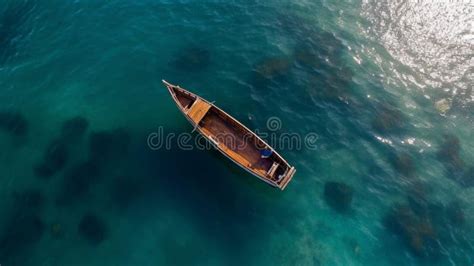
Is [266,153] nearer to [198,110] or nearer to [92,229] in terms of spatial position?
[198,110]

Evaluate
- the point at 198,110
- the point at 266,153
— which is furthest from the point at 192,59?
the point at 266,153

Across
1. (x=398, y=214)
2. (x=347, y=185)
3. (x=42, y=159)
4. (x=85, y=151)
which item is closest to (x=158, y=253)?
(x=85, y=151)

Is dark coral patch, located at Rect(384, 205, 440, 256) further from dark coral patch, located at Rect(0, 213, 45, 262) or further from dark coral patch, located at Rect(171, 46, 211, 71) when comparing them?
dark coral patch, located at Rect(0, 213, 45, 262)

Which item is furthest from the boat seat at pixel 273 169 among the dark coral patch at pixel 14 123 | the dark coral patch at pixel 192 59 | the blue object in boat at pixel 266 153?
the dark coral patch at pixel 14 123

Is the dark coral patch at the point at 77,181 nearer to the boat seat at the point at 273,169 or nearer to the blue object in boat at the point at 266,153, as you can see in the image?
the blue object in boat at the point at 266,153

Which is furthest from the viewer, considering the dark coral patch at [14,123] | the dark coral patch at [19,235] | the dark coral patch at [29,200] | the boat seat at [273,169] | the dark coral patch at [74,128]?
the dark coral patch at [14,123]

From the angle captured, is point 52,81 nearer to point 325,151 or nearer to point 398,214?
point 325,151
